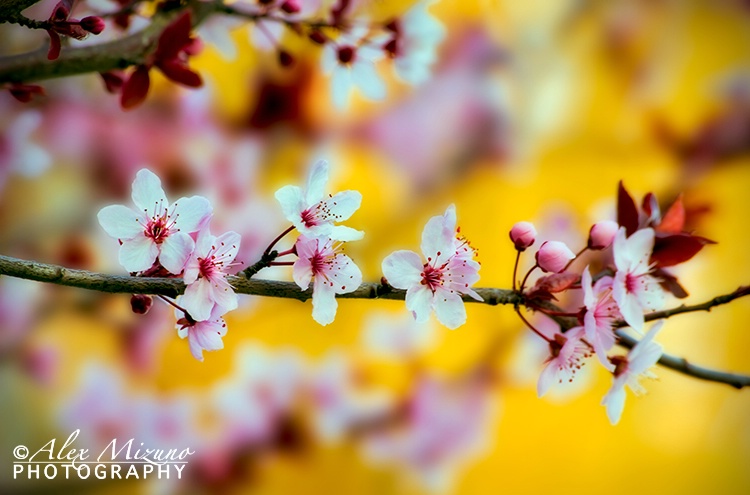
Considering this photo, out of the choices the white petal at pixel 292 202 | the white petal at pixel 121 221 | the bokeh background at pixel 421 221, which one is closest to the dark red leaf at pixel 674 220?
the white petal at pixel 292 202

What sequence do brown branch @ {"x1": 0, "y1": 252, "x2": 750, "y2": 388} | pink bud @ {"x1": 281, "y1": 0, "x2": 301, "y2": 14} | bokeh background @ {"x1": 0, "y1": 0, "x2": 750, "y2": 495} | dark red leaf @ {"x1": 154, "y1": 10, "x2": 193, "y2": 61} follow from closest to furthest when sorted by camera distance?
brown branch @ {"x1": 0, "y1": 252, "x2": 750, "y2": 388} → dark red leaf @ {"x1": 154, "y1": 10, "x2": 193, "y2": 61} → pink bud @ {"x1": 281, "y1": 0, "x2": 301, "y2": 14} → bokeh background @ {"x1": 0, "y1": 0, "x2": 750, "y2": 495}

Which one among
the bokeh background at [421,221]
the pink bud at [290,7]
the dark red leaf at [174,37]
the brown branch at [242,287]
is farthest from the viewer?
the bokeh background at [421,221]

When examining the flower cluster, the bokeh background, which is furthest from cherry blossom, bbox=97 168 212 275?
the bokeh background

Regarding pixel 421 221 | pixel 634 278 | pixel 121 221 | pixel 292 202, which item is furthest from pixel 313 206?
pixel 421 221

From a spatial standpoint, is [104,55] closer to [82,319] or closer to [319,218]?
[319,218]

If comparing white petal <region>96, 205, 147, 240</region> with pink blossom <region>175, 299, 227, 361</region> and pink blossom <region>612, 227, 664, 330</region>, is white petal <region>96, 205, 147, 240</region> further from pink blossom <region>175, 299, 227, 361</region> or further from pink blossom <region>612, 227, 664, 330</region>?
pink blossom <region>612, 227, 664, 330</region>

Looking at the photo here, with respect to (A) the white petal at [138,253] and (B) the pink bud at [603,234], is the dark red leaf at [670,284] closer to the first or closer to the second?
(B) the pink bud at [603,234]
